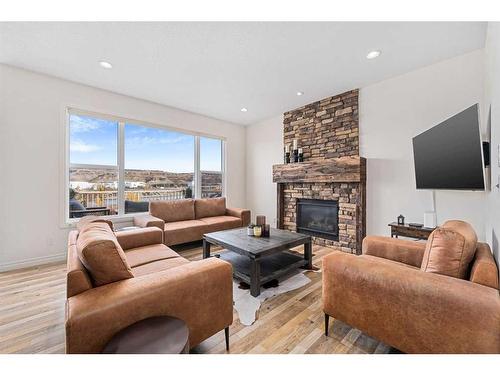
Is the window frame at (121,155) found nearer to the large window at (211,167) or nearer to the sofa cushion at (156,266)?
the large window at (211,167)

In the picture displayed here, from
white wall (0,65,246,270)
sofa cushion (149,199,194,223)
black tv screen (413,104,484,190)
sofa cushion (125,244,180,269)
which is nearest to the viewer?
black tv screen (413,104,484,190)

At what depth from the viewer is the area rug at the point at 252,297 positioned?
5.96ft

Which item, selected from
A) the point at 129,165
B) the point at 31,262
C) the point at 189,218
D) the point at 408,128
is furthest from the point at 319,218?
the point at 31,262

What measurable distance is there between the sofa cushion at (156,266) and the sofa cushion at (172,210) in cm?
189

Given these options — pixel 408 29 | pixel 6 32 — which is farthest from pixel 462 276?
pixel 6 32

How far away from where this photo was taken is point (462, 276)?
1234 mm

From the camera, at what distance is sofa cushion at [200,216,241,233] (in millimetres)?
3699

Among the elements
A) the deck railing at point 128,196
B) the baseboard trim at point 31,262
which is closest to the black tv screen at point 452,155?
the deck railing at point 128,196

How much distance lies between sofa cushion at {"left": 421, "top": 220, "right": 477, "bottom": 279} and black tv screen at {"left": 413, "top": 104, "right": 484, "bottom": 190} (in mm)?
792

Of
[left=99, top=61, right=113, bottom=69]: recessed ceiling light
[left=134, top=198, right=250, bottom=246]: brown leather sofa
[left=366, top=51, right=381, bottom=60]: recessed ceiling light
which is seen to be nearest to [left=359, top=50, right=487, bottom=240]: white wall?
[left=366, top=51, right=381, bottom=60]: recessed ceiling light

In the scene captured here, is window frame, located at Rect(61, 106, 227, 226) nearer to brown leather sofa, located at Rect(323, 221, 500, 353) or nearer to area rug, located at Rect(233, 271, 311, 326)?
area rug, located at Rect(233, 271, 311, 326)
